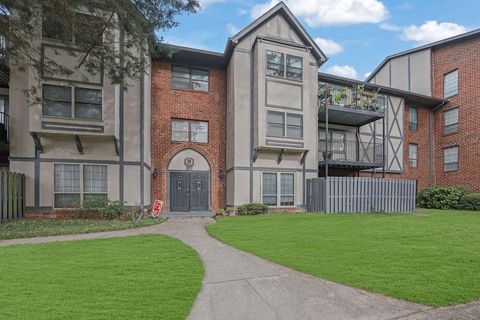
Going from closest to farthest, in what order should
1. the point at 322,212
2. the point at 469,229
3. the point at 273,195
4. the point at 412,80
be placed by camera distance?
the point at 469,229, the point at 322,212, the point at 273,195, the point at 412,80

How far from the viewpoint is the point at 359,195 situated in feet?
49.9

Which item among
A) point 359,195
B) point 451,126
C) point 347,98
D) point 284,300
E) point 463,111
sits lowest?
point 284,300

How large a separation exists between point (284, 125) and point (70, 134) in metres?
9.93

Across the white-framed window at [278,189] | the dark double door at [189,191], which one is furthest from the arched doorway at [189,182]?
the white-framed window at [278,189]

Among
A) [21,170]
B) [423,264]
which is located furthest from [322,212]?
[21,170]

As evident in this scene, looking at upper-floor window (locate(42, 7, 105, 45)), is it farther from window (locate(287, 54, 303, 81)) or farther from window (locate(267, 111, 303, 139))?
window (locate(287, 54, 303, 81))

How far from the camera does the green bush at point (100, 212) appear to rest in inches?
485

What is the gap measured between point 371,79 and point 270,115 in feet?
55.1

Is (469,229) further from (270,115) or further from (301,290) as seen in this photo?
(270,115)

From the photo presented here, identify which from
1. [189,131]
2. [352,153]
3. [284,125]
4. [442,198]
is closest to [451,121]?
[442,198]

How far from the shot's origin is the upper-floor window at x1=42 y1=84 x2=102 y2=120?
12.0 m

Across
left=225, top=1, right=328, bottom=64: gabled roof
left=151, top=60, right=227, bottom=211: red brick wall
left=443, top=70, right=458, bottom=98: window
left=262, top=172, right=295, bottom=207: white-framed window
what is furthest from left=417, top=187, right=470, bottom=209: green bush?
left=151, top=60, right=227, bottom=211: red brick wall

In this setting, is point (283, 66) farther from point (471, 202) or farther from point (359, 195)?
point (471, 202)

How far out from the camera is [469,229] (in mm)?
9594
